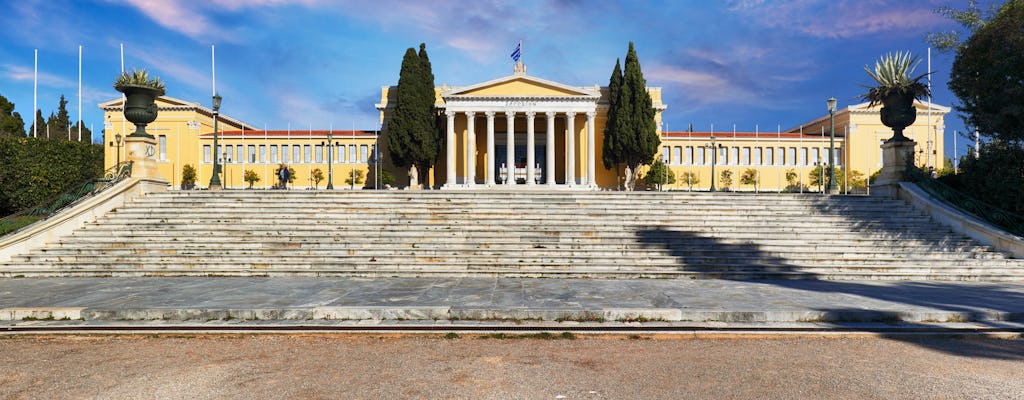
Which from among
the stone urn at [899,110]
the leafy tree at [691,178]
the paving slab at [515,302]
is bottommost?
the paving slab at [515,302]

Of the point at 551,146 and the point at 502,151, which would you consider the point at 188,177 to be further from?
the point at 551,146

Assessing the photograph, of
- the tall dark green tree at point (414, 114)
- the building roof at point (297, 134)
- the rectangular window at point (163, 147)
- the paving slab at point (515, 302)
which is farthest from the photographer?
the rectangular window at point (163, 147)

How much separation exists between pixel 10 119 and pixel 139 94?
5662 cm

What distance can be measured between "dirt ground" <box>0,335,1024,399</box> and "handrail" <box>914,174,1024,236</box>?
11.3 meters

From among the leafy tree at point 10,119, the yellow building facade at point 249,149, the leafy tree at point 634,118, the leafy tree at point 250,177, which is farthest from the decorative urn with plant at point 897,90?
the leafy tree at point 10,119

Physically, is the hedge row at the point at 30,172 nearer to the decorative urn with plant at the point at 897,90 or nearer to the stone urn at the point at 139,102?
the stone urn at the point at 139,102

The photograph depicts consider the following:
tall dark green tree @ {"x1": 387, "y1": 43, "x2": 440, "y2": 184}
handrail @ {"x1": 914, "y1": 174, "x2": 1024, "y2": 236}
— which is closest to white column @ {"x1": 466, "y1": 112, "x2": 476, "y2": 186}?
tall dark green tree @ {"x1": 387, "y1": 43, "x2": 440, "y2": 184}

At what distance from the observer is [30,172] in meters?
20.3

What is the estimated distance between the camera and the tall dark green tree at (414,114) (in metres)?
39.2

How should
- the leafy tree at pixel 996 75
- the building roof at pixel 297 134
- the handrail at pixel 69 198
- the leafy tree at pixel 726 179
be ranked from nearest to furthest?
1. the handrail at pixel 69 198
2. the leafy tree at pixel 996 75
3. the leafy tree at pixel 726 179
4. the building roof at pixel 297 134

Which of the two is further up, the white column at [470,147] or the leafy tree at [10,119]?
the leafy tree at [10,119]

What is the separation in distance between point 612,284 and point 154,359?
7857mm

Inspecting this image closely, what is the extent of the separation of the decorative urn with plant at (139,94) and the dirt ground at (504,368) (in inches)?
550

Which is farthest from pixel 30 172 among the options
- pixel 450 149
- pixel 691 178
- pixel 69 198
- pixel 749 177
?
pixel 749 177
